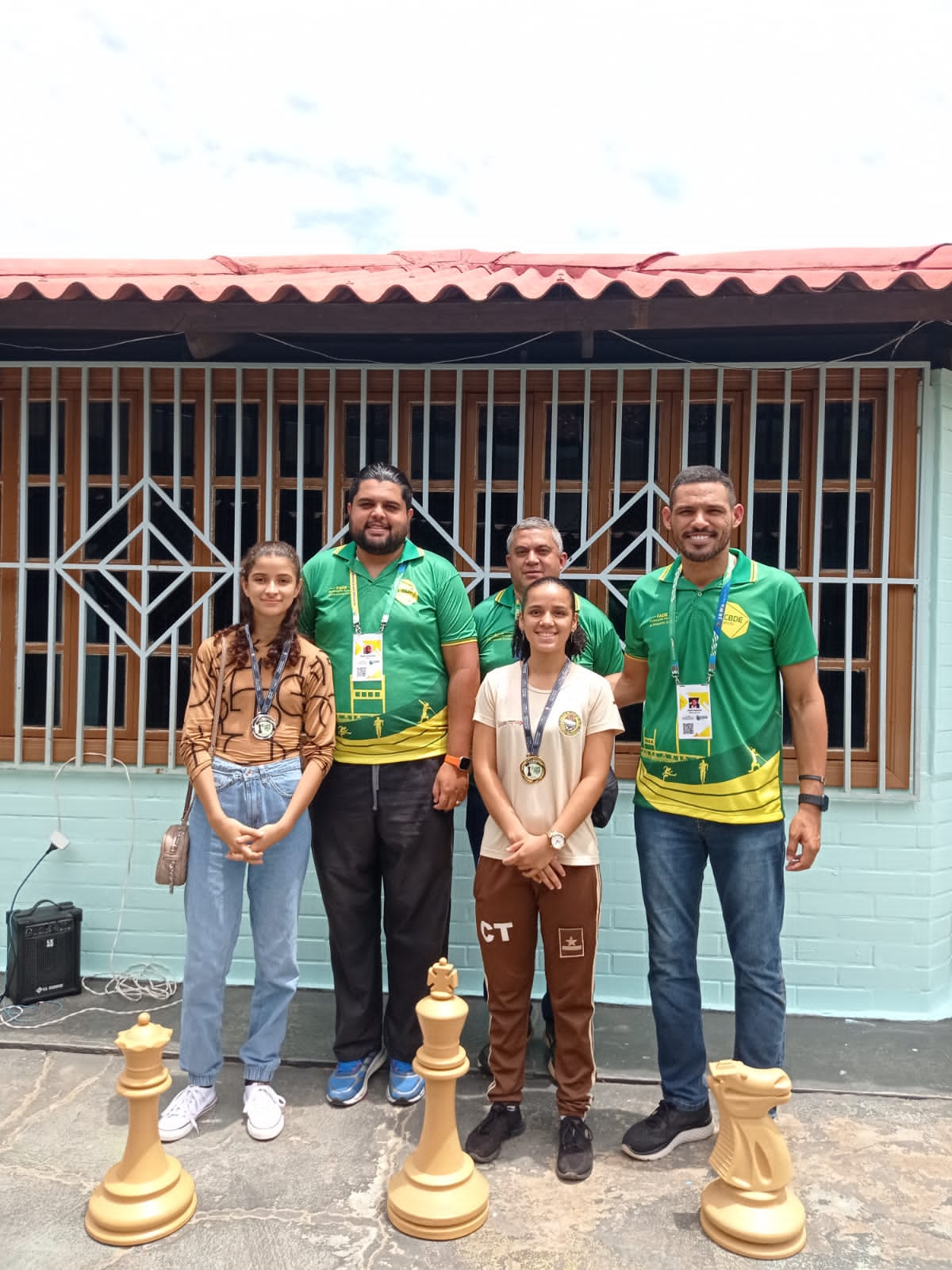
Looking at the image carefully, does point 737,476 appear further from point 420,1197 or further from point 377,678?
point 420,1197

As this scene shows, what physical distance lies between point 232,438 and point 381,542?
4.88 feet

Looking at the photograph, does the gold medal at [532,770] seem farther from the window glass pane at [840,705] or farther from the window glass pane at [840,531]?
the window glass pane at [840,531]

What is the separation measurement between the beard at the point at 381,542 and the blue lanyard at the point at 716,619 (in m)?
0.99

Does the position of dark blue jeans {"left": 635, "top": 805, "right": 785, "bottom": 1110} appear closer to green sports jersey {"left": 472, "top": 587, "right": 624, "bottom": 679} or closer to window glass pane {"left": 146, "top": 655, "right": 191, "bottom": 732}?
green sports jersey {"left": 472, "top": 587, "right": 624, "bottom": 679}

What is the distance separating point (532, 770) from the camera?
2814 millimetres

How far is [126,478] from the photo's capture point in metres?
4.23

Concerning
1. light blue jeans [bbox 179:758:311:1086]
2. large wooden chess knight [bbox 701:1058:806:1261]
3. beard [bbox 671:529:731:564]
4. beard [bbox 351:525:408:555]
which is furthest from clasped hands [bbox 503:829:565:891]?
beard [bbox 351:525:408:555]

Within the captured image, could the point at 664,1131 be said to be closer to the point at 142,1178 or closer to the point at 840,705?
the point at 142,1178

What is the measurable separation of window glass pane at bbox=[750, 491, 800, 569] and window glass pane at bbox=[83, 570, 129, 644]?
2993 millimetres

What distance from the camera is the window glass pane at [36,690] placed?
4297 millimetres

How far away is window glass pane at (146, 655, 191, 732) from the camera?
4.21 meters

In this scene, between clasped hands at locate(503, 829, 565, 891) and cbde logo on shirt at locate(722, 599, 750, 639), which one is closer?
clasped hands at locate(503, 829, 565, 891)

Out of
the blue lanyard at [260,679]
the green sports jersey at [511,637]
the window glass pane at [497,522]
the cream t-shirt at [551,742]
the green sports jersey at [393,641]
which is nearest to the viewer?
the cream t-shirt at [551,742]

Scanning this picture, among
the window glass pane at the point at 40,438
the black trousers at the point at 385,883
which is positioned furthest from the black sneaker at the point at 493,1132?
the window glass pane at the point at 40,438
